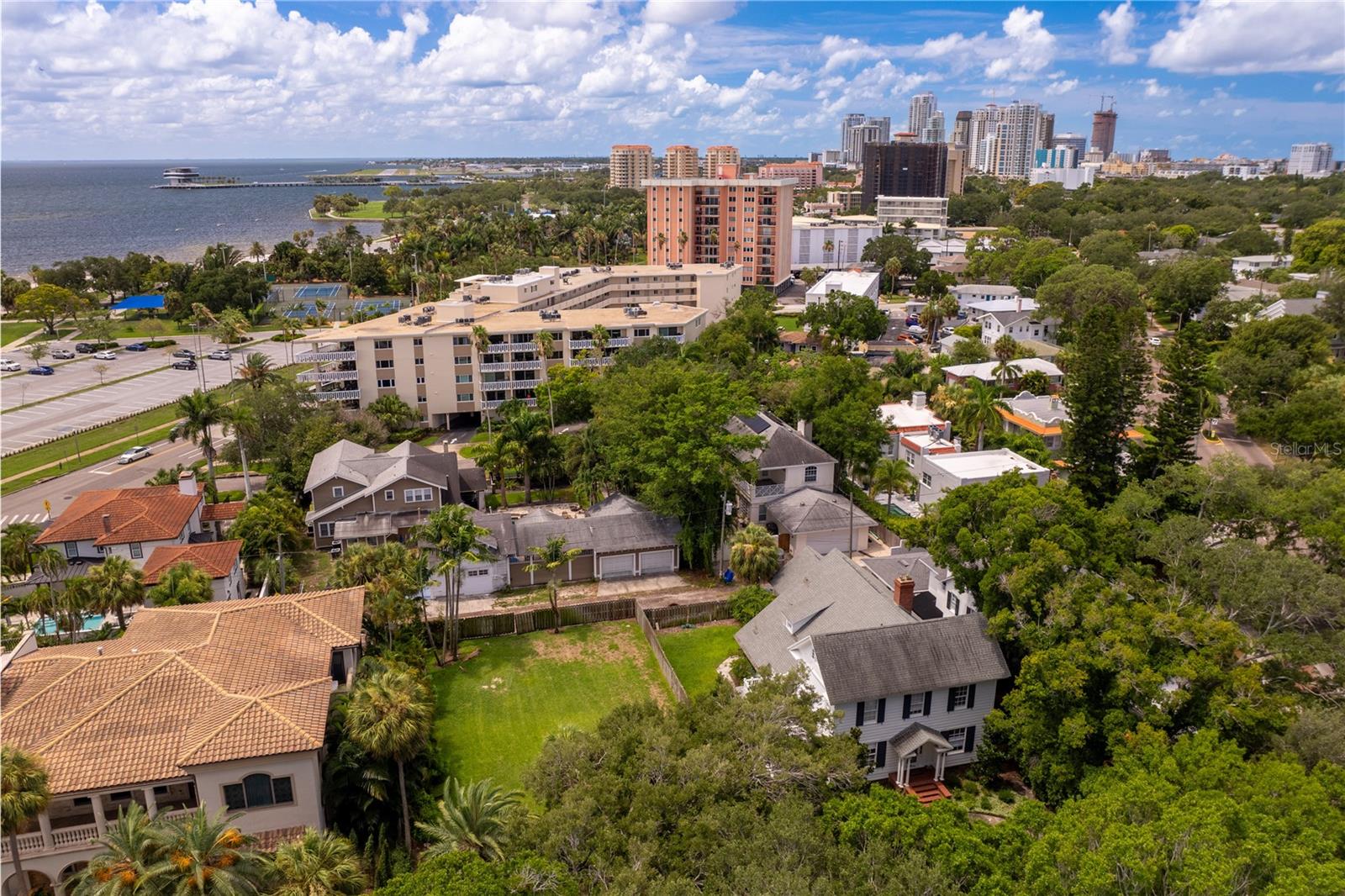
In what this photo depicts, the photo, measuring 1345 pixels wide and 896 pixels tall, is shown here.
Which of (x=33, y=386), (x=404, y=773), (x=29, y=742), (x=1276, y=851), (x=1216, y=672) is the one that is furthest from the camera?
(x=33, y=386)

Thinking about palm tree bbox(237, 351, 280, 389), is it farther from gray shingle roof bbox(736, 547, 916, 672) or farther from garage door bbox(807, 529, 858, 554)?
gray shingle roof bbox(736, 547, 916, 672)

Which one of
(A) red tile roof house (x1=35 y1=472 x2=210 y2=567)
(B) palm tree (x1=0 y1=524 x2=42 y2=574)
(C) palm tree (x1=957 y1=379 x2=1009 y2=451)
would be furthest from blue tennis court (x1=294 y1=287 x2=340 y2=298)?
(C) palm tree (x1=957 y1=379 x2=1009 y2=451)

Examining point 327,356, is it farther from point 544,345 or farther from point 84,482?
point 84,482

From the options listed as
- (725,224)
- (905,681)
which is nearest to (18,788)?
(905,681)

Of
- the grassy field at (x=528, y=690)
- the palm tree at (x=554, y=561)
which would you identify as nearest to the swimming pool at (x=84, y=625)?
the grassy field at (x=528, y=690)

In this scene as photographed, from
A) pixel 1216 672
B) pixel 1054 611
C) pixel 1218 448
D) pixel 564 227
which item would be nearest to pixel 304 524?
pixel 1054 611

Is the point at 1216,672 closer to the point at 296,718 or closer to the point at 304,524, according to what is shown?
the point at 296,718

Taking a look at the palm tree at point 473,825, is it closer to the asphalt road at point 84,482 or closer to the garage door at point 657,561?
the garage door at point 657,561
